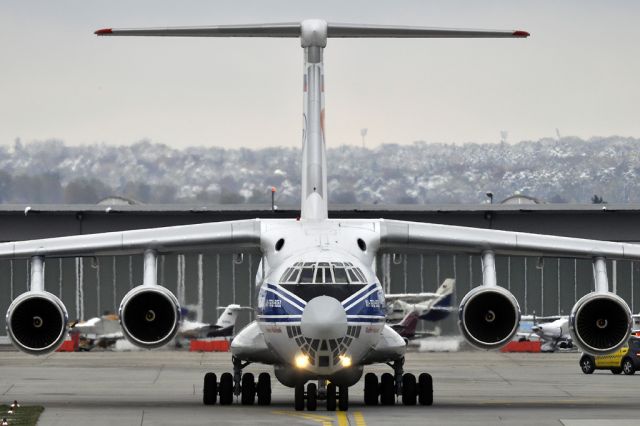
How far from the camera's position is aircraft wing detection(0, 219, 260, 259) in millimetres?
22641

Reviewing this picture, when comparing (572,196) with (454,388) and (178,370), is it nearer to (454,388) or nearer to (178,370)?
(178,370)

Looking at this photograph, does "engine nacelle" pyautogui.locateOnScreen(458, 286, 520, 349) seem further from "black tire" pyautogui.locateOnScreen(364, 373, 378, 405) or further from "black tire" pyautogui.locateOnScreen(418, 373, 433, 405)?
"black tire" pyautogui.locateOnScreen(364, 373, 378, 405)

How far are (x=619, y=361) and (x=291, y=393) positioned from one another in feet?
42.6

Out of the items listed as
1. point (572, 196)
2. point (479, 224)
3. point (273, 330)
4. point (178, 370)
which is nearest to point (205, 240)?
point (273, 330)

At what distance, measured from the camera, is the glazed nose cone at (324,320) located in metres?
20.1

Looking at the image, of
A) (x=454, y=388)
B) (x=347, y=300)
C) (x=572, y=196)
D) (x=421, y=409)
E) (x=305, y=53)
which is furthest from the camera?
(x=572, y=196)

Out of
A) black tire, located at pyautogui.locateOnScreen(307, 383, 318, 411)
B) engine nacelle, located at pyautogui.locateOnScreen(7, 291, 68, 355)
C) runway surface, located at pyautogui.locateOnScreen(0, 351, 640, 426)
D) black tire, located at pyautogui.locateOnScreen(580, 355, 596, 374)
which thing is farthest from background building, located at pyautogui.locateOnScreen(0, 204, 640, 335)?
black tire, located at pyautogui.locateOnScreen(307, 383, 318, 411)

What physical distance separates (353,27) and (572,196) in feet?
124

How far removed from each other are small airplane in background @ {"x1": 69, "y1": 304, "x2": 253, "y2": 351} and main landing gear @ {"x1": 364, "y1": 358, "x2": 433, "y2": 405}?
87.4ft

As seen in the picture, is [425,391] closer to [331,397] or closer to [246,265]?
[331,397]

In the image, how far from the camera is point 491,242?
22.9 m

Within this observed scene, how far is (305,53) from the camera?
79.5 feet

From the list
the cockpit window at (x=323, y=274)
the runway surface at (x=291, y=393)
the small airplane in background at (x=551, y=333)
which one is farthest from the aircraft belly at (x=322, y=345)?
the small airplane in background at (x=551, y=333)

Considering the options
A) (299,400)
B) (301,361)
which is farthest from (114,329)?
(301,361)
